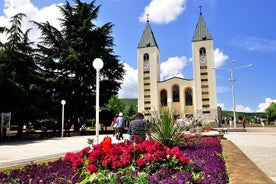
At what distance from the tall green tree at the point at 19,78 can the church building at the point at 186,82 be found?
42.6 m

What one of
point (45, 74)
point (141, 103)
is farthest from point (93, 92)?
point (141, 103)

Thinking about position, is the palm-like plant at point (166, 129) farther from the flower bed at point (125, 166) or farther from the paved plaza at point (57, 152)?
the flower bed at point (125, 166)

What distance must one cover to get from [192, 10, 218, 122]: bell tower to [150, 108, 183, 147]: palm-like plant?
52.9 metres

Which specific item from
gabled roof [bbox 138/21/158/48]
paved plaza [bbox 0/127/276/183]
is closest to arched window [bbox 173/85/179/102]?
gabled roof [bbox 138/21/158/48]

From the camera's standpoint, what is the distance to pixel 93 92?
1094 inches

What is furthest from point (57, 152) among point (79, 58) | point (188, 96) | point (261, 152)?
point (188, 96)

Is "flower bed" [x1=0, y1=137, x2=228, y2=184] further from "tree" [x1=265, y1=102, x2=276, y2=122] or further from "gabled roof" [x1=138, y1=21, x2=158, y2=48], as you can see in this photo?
"tree" [x1=265, y1=102, x2=276, y2=122]

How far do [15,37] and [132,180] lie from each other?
68.5ft

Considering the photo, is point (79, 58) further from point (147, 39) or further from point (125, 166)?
point (147, 39)

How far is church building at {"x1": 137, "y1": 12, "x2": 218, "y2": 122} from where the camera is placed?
201 ft

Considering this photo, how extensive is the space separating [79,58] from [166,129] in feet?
65.6

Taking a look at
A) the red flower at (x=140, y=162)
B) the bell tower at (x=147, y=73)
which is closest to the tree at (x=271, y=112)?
the bell tower at (x=147, y=73)

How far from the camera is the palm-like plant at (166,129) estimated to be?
23.3 feet

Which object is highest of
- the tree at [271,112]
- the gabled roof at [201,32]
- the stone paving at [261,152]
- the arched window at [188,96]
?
the gabled roof at [201,32]
